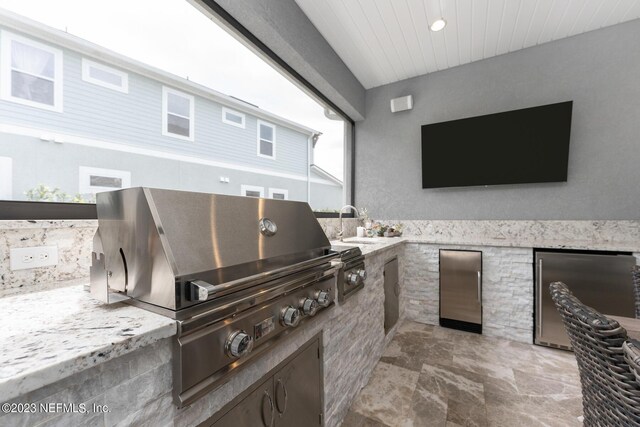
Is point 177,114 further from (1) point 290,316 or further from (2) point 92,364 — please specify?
(2) point 92,364

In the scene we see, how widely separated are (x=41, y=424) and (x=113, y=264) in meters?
0.50

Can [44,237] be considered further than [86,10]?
No

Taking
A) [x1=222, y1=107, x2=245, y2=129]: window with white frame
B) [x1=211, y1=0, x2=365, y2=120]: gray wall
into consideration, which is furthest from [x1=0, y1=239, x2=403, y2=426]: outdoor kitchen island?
[x1=211, y1=0, x2=365, y2=120]: gray wall

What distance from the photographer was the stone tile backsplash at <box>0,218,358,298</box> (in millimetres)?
956

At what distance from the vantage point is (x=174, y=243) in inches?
31.6

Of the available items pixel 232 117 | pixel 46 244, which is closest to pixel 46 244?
pixel 46 244

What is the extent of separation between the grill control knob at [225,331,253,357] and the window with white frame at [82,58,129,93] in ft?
4.82

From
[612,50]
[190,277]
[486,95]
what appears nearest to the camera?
[190,277]

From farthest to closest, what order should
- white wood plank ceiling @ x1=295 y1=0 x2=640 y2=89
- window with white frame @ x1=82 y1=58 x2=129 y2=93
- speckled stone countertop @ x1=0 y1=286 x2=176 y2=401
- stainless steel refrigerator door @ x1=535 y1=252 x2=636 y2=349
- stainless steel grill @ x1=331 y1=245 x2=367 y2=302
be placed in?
1. white wood plank ceiling @ x1=295 y1=0 x2=640 y2=89
2. stainless steel refrigerator door @ x1=535 y1=252 x2=636 y2=349
3. stainless steel grill @ x1=331 y1=245 x2=367 y2=302
4. window with white frame @ x1=82 y1=58 x2=129 y2=93
5. speckled stone countertop @ x1=0 y1=286 x2=176 y2=401

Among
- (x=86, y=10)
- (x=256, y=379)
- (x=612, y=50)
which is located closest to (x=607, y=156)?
(x=612, y=50)

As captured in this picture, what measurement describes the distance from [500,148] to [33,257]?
400 cm

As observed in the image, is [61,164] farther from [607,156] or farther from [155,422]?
[607,156]

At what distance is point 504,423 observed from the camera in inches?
63.3

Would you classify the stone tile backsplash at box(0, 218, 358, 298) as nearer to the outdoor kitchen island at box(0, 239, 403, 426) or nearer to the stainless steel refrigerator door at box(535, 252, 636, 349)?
the outdoor kitchen island at box(0, 239, 403, 426)
